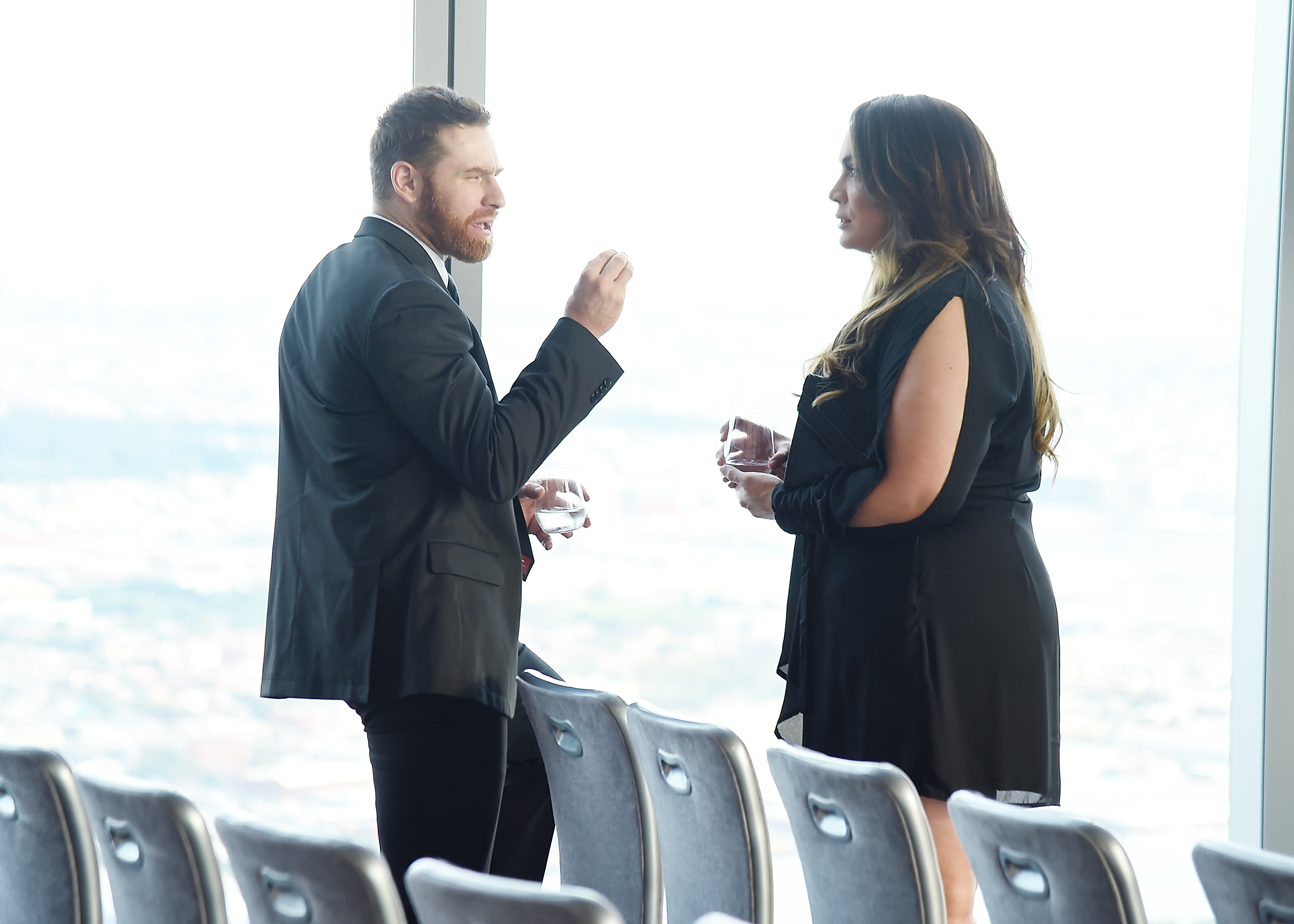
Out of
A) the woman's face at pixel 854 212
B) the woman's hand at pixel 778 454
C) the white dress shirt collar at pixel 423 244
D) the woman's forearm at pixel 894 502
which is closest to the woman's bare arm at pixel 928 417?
the woman's forearm at pixel 894 502

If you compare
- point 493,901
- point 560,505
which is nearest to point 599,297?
point 560,505

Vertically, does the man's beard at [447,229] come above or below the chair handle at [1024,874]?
above

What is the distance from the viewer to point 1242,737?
309 cm

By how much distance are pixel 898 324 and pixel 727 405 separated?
1003mm

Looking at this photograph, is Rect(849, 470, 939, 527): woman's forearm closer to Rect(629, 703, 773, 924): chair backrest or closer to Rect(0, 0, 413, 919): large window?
Rect(629, 703, 773, 924): chair backrest

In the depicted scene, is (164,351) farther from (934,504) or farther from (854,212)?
(934,504)

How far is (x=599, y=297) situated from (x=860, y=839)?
936mm

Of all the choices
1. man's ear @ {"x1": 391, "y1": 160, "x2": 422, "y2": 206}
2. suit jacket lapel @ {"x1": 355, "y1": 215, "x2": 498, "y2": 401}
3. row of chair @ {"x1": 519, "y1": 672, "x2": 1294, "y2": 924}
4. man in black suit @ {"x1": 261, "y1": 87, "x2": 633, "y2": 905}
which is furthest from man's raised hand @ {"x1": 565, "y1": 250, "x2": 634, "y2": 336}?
row of chair @ {"x1": 519, "y1": 672, "x2": 1294, "y2": 924}

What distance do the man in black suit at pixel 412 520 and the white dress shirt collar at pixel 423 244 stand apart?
16 mm

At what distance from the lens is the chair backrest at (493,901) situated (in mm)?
849

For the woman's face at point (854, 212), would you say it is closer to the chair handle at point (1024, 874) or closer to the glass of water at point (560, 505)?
the glass of water at point (560, 505)

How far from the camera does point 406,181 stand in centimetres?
192

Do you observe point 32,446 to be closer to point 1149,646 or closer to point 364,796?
point 364,796

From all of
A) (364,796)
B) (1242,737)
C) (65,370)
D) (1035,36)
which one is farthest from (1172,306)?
(65,370)
